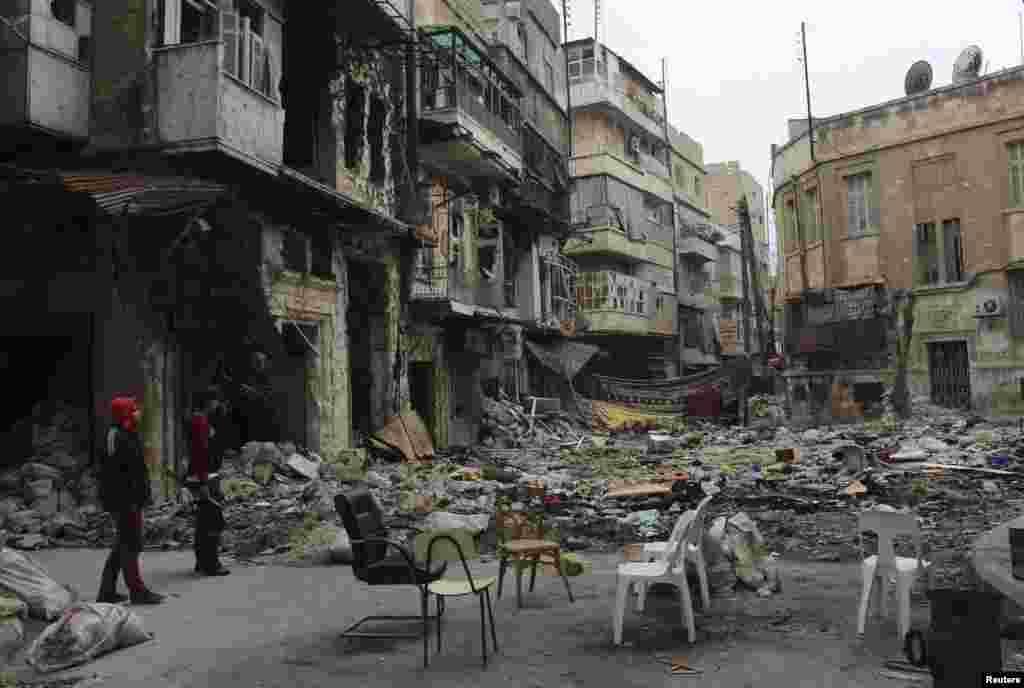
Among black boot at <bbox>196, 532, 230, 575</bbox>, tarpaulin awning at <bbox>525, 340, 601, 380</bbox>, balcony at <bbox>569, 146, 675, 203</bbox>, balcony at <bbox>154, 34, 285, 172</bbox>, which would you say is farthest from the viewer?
balcony at <bbox>569, 146, 675, 203</bbox>

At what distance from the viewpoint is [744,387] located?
2950cm

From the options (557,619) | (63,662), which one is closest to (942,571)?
(557,619)

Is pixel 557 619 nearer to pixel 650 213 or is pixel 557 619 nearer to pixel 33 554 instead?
pixel 33 554

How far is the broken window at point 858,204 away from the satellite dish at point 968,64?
14.0ft

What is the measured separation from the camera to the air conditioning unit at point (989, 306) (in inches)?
930

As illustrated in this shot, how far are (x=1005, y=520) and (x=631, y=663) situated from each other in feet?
21.4

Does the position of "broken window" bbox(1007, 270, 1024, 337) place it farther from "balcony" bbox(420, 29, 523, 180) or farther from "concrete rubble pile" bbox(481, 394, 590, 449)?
"balcony" bbox(420, 29, 523, 180)

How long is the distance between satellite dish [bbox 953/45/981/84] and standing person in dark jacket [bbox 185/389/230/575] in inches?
1077

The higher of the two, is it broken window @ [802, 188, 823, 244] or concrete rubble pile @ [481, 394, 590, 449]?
broken window @ [802, 188, 823, 244]

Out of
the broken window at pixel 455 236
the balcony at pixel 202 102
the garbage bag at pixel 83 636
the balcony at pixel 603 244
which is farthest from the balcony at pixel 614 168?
the garbage bag at pixel 83 636

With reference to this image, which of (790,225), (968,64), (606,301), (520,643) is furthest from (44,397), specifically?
(968,64)

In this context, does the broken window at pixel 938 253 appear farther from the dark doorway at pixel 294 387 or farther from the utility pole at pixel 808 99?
the dark doorway at pixel 294 387

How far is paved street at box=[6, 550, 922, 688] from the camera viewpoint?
15.3 ft

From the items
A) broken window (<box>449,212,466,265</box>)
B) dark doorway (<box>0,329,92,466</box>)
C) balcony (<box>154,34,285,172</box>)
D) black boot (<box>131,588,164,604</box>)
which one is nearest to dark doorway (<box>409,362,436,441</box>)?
broken window (<box>449,212,466,265</box>)
